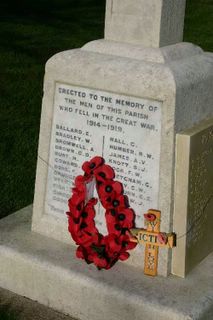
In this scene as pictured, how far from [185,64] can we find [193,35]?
11.6 metres

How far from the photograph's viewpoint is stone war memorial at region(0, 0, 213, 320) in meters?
3.87

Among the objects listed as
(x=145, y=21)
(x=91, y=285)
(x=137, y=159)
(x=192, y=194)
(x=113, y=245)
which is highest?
(x=145, y=21)

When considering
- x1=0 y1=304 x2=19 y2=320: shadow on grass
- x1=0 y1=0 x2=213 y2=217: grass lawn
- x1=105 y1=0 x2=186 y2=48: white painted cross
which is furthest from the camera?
x1=0 y1=0 x2=213 y2=217: grass lawn

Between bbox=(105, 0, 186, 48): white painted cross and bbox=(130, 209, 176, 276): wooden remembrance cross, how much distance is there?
1031mm

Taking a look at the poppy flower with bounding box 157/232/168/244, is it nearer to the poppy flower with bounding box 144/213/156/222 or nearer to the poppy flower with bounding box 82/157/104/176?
the poppy flower with bounding box 144/213/156/222

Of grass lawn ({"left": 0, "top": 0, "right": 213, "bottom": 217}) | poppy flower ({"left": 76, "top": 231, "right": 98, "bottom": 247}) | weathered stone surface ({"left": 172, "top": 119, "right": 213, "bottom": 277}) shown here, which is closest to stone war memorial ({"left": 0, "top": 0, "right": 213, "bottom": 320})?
weathered stone surface ({"left": 172, "top": 119, "right": 213, "bottom": 277})

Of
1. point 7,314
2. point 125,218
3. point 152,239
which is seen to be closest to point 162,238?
point 152,239

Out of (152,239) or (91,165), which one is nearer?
(152,239)

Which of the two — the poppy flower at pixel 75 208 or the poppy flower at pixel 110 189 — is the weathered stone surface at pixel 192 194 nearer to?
the poppy flower at pixel 110 189

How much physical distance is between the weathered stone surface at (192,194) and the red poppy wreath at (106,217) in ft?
0.98

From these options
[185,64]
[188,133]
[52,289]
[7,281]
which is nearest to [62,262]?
[52,289]

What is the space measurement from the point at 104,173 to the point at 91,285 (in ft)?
2.21

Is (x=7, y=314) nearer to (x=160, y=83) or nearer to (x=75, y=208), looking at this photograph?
(x=75, y=208)

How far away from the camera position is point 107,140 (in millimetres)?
4148
